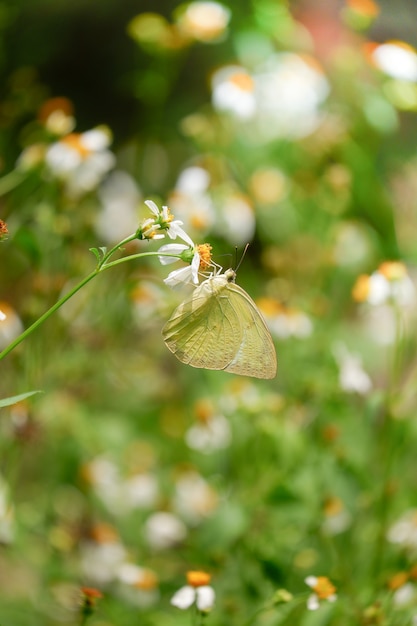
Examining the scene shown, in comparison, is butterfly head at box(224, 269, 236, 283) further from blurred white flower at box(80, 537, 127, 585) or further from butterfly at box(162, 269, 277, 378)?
blurred white flower at box(80, 537, 127, 585)

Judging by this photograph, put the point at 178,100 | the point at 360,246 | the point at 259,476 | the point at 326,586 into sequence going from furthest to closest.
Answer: the point at 178,100 → the point at 360,246 → the point at 259,476 → the point at 326,586

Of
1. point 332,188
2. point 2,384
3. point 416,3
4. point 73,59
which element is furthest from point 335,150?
point 73,59

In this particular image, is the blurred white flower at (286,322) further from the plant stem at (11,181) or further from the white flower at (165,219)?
the white flower at (165,219)

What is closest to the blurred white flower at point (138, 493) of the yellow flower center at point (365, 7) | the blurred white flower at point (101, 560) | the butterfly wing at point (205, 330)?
the blurred white flower at point (101, 560)

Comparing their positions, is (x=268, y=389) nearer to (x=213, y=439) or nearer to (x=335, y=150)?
(x=213, y=439)

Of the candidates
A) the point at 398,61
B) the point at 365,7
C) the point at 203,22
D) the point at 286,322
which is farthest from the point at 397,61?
the point at 286,322

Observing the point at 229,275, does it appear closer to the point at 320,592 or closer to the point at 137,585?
the point at 320,592
